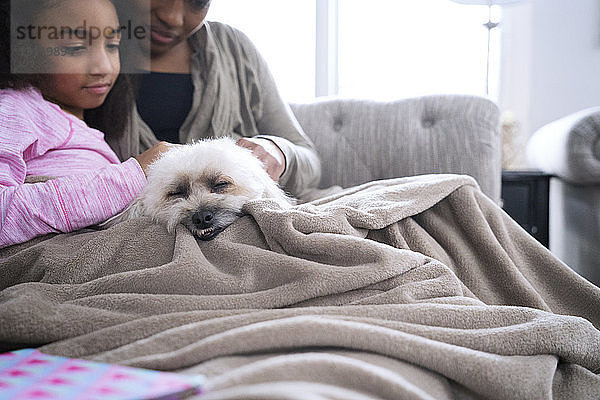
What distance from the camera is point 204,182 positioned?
1203 mm

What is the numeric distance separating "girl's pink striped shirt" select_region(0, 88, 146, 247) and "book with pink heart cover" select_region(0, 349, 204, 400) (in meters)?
0.41

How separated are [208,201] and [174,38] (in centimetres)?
71

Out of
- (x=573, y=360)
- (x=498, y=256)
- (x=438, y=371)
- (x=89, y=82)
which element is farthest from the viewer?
(x=89, y=82)

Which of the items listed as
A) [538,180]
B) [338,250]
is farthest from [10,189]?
[538,180]

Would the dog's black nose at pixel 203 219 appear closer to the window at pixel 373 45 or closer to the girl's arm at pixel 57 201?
the girl's arm at pixel 57 201

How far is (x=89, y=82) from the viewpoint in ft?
4.48

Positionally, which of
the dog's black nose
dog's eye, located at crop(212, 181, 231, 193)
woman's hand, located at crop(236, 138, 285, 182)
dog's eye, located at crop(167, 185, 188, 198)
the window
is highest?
the window

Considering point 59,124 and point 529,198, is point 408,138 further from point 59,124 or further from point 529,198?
point 59,124

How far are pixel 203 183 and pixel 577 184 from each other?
3.60 ft

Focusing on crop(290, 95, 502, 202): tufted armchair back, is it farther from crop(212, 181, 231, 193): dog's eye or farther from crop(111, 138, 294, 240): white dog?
crop(212, 181, 231, 193): dog's eye

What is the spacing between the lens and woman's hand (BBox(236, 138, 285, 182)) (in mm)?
1379

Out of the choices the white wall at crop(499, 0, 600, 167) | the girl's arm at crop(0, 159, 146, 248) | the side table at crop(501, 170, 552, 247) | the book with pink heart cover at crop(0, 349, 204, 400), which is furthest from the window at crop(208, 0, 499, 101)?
the book with pink heart cover at crop(0, 349, 204, 400)

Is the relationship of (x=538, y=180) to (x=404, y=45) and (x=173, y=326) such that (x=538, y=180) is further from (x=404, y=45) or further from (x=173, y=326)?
(x=173, y=326)

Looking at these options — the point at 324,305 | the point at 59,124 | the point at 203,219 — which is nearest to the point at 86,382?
the point at 324,305
